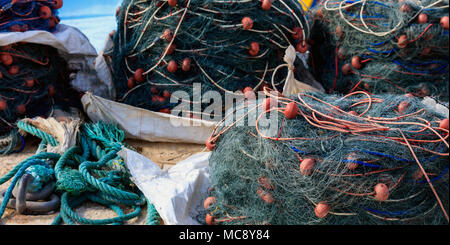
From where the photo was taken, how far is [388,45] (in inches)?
114

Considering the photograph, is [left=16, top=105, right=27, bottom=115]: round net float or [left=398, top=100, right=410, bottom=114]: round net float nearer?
[left=398, top=100, right=410, bottom=114]: round net float

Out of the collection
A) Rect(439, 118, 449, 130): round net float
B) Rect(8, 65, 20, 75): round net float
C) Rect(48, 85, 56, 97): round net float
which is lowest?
Rect(48, 85, 56, 97): round net float

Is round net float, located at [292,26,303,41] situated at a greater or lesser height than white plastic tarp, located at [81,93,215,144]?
greater

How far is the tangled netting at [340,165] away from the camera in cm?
167

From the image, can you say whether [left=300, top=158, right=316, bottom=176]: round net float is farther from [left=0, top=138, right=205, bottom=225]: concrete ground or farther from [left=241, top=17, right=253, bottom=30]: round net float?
[left=241, top=17, right=253, bottom=30]: round net float

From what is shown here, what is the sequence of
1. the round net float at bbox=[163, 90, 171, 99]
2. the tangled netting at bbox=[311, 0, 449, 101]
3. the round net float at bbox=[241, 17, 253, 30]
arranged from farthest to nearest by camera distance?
the round net float at bbox=[163, 90, 171, 99]
the round net float at bbox=[241, 17, 253, 30]
the tangled netting at bbox=[311, 0, 449, 101]

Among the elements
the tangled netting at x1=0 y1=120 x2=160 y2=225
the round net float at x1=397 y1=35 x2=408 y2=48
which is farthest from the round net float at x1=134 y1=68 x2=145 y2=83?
the round net float at x1=397 y1=35 x2=408 y2=48

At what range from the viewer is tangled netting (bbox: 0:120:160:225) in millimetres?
2312

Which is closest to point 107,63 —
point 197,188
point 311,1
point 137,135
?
point 137,135

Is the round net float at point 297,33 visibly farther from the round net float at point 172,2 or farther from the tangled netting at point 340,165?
the tangled netting at point 340,165

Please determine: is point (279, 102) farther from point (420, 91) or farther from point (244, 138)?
point (420, 91)

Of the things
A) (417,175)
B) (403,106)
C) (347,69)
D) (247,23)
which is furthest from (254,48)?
(417,175)

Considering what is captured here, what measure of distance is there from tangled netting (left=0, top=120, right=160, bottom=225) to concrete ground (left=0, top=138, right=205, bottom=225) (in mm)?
47

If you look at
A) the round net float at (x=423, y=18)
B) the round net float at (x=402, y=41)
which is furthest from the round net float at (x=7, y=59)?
the round net float at (x=423, y=18)
